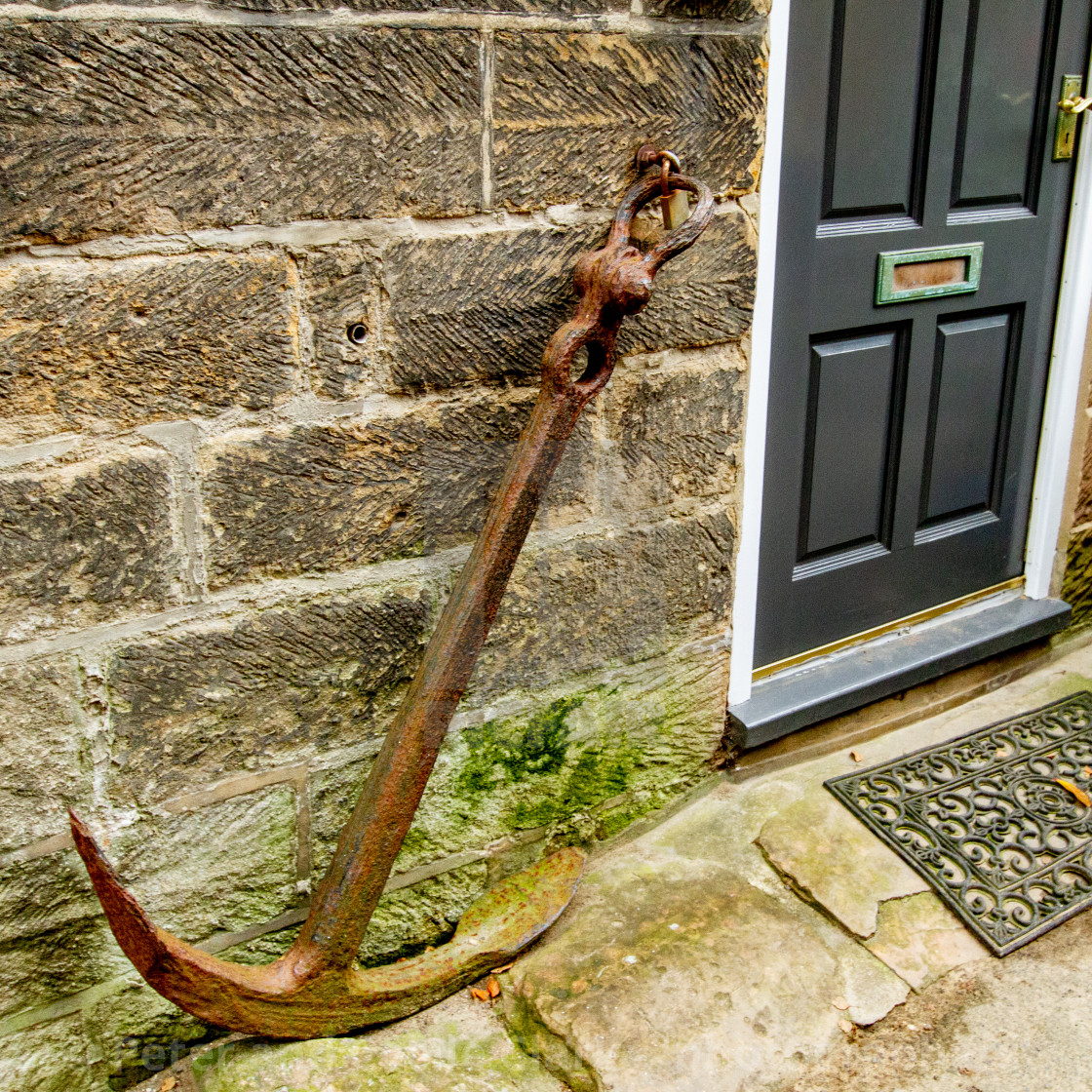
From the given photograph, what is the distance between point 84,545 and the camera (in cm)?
163

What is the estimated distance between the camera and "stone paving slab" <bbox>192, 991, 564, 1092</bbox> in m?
1.77

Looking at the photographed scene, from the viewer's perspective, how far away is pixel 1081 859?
94.2 inches

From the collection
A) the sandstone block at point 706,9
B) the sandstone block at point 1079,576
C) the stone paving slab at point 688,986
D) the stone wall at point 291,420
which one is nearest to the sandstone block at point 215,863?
Result: the stone wall at point 291,420

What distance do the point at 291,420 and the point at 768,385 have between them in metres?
1.16

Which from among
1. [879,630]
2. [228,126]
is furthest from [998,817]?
[228,126]

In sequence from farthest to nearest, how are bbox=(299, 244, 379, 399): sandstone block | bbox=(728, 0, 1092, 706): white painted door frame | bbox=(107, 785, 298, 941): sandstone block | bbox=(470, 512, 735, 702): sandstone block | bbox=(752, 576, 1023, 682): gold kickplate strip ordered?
bbox=(752, 576, 1023, 682): gold kickplate strip → bbox=(728, 0, 1092, 706): white painted door frame → bbox=(470, 512, 735, 702): sandstone block → bbox=(107, 785, 298, 941): sandstone block → bbox=(299, 244, 379, 399): sandstone block

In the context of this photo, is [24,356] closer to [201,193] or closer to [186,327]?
[186,327]

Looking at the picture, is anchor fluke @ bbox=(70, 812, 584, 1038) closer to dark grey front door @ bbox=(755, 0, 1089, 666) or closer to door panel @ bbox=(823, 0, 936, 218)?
dark grey front door @ bbox=(755, 0, 1089, 666)

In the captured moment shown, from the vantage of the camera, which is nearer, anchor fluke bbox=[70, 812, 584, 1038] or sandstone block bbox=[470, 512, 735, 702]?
anchor fluke bbox=[70, 812, 584, 1038]

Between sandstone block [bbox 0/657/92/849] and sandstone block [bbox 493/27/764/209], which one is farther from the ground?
sandstone block [bbox 493/27/764/209]

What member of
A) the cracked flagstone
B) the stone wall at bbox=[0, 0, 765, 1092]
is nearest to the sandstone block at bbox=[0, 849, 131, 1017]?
the stone wall at bbox=[0, 0, 765, 1092]

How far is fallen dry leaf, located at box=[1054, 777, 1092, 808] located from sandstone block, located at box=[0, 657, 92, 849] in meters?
2.19

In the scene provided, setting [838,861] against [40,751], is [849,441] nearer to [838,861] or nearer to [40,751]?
[838,861]

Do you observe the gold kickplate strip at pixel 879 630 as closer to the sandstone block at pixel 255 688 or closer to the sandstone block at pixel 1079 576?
the sandstone block at pixel 1079 576
